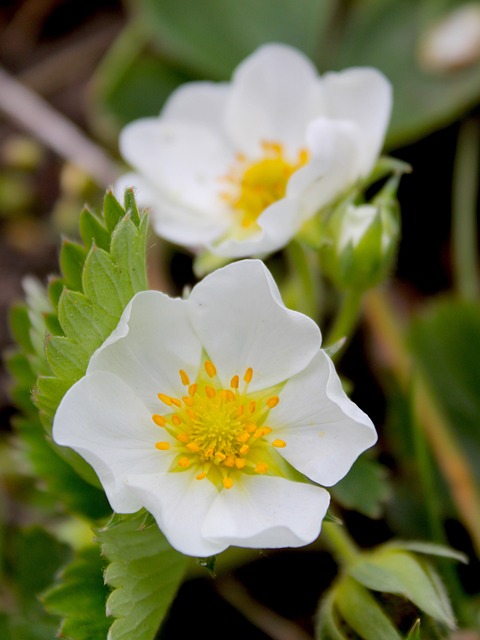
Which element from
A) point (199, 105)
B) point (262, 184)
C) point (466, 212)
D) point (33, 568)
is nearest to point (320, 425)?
point (262, 184)

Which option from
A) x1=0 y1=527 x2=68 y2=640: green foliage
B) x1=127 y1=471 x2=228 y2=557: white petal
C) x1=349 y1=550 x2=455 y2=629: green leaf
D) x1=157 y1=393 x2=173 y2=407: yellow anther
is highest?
x1=157 y1=393 x2=173 y2=407: yellow anther

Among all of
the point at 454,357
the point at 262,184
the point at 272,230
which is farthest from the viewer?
the point at 454,357

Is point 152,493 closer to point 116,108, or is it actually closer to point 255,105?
point 255,105

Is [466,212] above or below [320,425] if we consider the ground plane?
below

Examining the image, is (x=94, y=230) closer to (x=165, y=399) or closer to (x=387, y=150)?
(x=165, y=399)

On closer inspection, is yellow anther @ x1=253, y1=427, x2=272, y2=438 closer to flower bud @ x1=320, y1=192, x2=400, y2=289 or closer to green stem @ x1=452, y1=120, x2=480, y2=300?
flower bud @ x1=320, y1=192, x2=400, y2=289

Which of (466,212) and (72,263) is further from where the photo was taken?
(466,212)

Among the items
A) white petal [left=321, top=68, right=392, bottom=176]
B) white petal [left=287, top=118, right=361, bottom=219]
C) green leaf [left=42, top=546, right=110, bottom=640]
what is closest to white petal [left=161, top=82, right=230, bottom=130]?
white petal [left=321, top=68, right=392, bottom=176]
